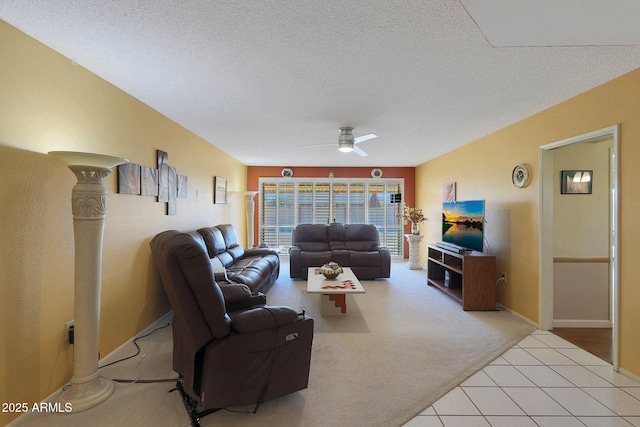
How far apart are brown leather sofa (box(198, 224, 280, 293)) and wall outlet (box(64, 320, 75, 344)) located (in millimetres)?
1421

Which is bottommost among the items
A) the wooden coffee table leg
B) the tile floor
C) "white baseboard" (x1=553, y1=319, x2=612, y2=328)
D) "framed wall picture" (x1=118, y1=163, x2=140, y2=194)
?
the tile floor

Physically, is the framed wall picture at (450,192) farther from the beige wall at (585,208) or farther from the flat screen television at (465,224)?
the beige wall at (585,208)

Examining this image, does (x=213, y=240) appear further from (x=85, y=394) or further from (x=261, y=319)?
(x=261, y=319)

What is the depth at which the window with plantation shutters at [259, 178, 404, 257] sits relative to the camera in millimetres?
7312

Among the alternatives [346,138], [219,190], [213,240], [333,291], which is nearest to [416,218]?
[346,138]

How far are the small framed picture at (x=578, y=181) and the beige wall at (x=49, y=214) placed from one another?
15.6 ft

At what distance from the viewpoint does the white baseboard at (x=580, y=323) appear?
10.3ft

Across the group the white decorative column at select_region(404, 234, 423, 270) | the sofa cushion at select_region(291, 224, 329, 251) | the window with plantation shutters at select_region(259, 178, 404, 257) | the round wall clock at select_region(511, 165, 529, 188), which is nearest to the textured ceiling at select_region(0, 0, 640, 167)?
the round wall clock at select_region(511, 165, 529, 188)

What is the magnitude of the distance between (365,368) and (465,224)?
8.74 ft

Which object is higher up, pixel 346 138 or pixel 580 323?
pixel 346 138

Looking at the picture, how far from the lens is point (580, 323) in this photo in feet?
10.3

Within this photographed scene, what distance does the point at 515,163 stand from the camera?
3498mm

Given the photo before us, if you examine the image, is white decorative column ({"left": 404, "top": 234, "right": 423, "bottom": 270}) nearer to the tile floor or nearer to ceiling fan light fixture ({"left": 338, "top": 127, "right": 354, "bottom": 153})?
ceiling fan light fixture ({"left": 338, "top": 127, "right": 354, "bottom": 153})

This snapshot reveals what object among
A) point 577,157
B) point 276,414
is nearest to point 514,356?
point 276,414
